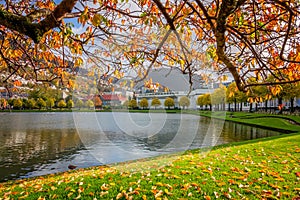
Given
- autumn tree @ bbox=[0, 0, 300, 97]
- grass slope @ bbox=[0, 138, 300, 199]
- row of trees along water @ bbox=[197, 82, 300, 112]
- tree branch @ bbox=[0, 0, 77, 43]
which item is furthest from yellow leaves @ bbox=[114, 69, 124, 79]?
grass slope @ bbox=[0, 138, 300, 199]

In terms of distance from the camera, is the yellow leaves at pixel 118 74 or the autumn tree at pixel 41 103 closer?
the yellow leaves at pixel 118 74

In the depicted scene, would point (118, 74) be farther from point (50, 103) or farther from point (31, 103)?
point (50, 103)

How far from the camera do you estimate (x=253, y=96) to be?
3.01 m

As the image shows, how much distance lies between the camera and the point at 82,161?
794cm

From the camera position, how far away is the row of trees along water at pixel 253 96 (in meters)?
2.85

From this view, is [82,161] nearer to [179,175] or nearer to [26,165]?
[26,165]

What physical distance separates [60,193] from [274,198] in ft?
10.3

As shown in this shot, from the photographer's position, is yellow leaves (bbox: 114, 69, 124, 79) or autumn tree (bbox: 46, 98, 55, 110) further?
autumn tree (bbox: 46, 98, 55, 110)

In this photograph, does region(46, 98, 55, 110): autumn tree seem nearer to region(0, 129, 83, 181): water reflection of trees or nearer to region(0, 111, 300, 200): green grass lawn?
region(0, 129, 83, 181): water reflection of trees

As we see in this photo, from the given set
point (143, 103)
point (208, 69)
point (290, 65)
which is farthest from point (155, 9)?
point (143, 103)

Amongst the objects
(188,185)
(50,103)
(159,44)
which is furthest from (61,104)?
(159,44)

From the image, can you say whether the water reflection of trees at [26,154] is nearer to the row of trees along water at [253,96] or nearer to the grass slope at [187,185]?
the grass slope at [187,185]

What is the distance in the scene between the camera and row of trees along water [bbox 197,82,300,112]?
112 inches

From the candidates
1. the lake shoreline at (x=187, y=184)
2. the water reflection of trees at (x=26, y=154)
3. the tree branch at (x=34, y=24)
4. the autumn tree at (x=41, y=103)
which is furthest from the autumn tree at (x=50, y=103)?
the tree branch at (x=34, y=24)
